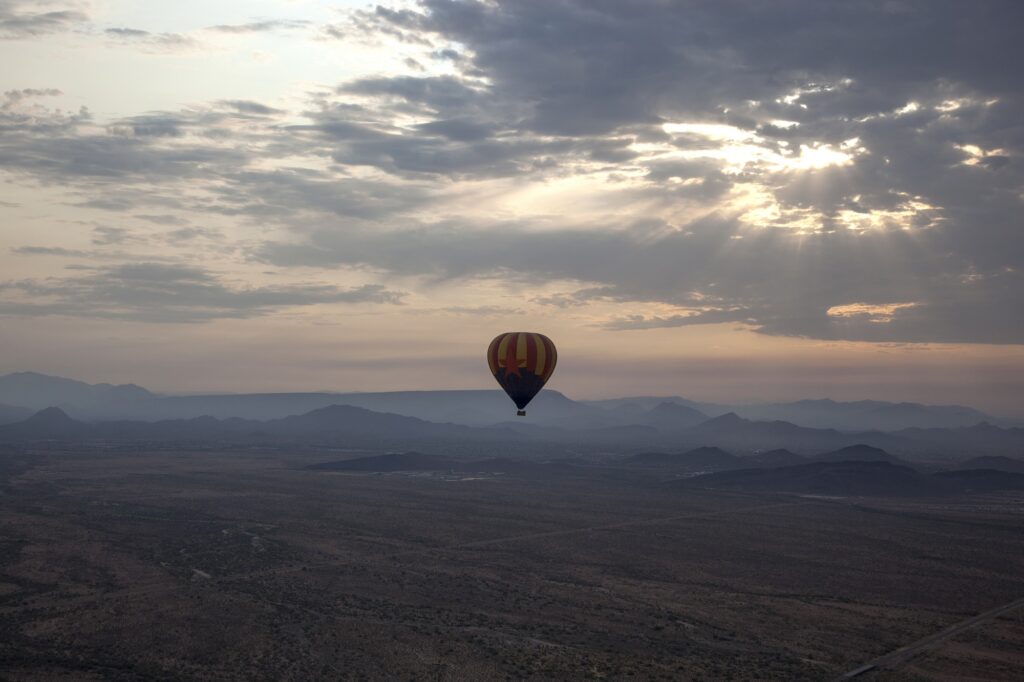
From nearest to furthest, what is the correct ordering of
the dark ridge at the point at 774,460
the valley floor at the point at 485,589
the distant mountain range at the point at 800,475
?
the valley floor at the point at 485,589 → the distant mountain range at the point at 800,475 → the dark ridge at the point at 774,460

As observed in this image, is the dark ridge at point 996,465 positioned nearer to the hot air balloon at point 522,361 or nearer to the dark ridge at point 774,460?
the dark ridge at point 774,460

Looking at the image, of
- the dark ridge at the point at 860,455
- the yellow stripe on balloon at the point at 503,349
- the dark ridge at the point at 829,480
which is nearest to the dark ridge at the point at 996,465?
the dark ridge at the point at 860,455

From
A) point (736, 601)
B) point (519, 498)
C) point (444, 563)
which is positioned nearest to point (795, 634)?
point (736, 601)

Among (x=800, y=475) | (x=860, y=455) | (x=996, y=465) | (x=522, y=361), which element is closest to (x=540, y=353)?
(x=522, y=361)

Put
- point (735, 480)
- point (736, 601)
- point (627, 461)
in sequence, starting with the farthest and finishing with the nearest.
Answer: point (627, 461), point (735, 480), point (736, 601)

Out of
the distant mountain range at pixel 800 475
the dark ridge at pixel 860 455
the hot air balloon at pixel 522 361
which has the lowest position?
the distant mountain range at pixel 800 475

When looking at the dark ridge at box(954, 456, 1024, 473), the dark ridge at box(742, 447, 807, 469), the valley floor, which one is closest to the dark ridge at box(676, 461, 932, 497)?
the dark ridge at box(742, 447, 807, 469)

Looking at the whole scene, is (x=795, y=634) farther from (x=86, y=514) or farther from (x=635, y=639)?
(x=86, y=514)
